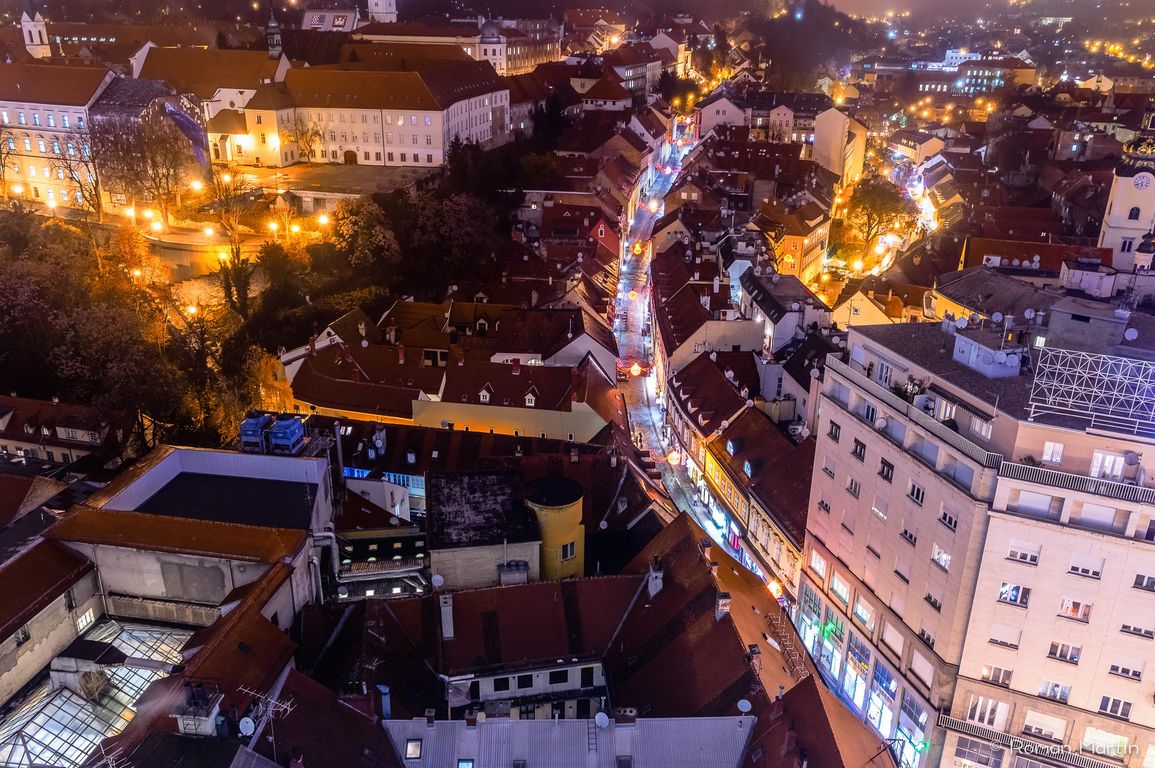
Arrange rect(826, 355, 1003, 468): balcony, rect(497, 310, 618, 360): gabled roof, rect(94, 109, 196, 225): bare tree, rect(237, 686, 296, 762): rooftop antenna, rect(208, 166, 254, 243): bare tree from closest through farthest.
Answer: rect(237, 686, 296, 762): rooftop antenna
rect(826, 355, 1003, 468): balcony
rect(497, 310, 618, 360): gabled roof
rect(208, 166, 254, 243): bare tree
rect(94, 109, 196, 225): bare tree

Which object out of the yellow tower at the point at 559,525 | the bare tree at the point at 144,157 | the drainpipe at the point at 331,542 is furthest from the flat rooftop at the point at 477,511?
the bare tree at the point at 144,157

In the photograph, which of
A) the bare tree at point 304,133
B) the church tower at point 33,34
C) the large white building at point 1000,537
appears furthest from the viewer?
the church tower at point 33,34

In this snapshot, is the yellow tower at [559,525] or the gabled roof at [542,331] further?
the gabled roof at [542,331]

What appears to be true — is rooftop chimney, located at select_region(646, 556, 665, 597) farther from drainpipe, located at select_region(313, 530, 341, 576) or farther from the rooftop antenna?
the rooftop antenna

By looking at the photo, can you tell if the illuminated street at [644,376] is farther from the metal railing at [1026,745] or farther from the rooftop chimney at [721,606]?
the rooftop chimney at [721,606]

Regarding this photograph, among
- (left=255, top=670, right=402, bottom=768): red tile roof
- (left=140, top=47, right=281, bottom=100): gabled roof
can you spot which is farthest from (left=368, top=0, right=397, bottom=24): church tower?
(left=255, top=670, right=402, bottom=768): red tile roof

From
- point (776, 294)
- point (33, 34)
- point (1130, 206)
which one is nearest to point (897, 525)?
point (776, 294)
